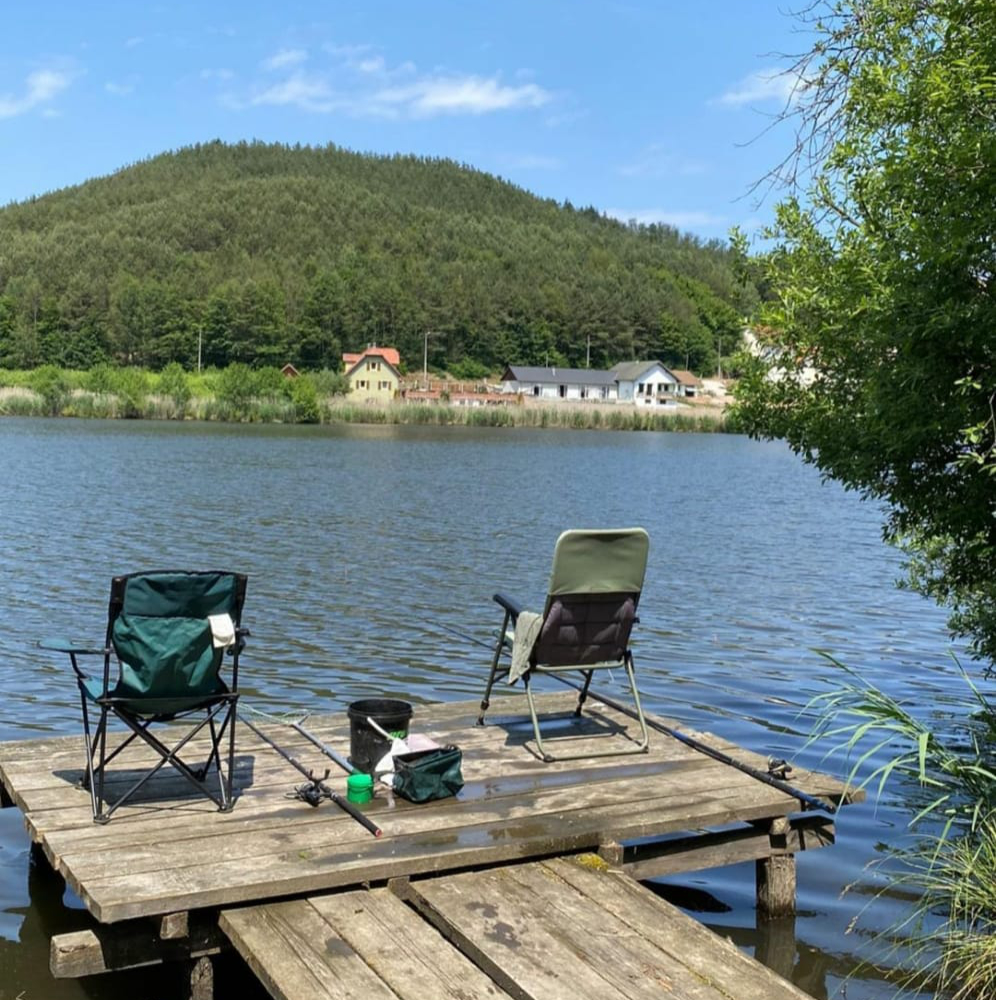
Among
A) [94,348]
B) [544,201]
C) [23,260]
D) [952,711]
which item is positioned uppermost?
[544,201]

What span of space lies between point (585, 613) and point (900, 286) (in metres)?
2.23

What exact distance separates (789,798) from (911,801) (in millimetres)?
2051

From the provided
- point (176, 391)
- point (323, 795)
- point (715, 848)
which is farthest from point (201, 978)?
point (176, 391)

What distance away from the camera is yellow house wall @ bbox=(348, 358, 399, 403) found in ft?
334

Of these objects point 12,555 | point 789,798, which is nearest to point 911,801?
point 789,798

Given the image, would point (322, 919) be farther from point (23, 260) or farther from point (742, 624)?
point (23, 260)

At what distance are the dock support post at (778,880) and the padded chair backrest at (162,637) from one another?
2.65 m

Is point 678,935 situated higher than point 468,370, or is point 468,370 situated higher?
point 468,370

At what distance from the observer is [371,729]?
5676mm

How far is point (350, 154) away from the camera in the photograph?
189m

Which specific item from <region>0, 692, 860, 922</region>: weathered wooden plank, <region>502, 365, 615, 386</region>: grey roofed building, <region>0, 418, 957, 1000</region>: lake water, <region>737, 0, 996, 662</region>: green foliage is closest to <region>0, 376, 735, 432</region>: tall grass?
<region>0, 418, 957, 1000</region>: lake water

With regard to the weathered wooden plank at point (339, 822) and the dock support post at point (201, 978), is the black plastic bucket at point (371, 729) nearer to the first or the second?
the weathered wooden plank at point (339, 822)

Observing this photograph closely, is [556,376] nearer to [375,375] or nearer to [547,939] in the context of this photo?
[375,375]

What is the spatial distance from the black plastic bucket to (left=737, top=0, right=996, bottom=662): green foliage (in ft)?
9.31
